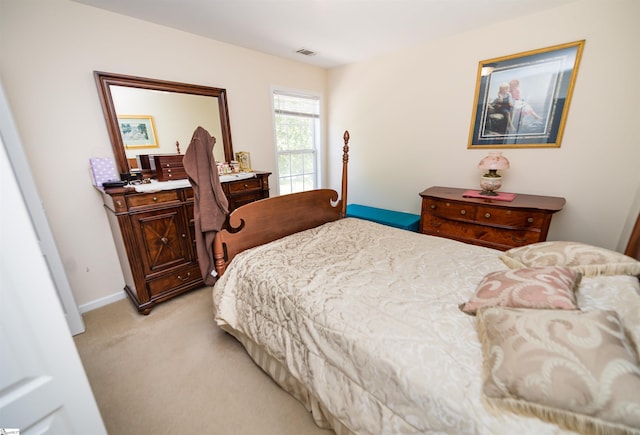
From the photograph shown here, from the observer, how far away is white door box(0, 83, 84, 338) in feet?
5.49

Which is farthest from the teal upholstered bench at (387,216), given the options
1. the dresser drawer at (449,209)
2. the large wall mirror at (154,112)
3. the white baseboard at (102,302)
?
the white baseboard at (102,302)

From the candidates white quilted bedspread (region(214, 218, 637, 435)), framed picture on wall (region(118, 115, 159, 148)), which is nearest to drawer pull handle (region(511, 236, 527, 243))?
white quilted bedspread (region(214, 218, 637, 435))

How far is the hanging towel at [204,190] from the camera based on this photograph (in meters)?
1.64

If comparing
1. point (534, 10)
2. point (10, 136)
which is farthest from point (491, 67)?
point (10, 136)

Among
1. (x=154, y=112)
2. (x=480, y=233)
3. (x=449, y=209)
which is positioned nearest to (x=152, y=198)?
(x=154, y=112)

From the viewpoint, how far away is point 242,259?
5.60ft

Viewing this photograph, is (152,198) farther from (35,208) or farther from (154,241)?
(35,208)

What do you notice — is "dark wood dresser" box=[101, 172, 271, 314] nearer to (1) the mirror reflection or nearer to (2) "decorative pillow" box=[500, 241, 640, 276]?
(1) the mirror reflection

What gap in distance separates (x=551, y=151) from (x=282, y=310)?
2952mm

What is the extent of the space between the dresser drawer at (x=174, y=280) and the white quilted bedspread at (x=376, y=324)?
0.94m

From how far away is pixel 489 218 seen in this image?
2.39 meters

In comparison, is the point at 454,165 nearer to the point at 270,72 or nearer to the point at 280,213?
the point at 280,213

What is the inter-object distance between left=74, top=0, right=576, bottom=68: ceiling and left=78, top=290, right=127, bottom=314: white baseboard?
2.59 meters

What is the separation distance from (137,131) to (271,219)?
1.66 meters
